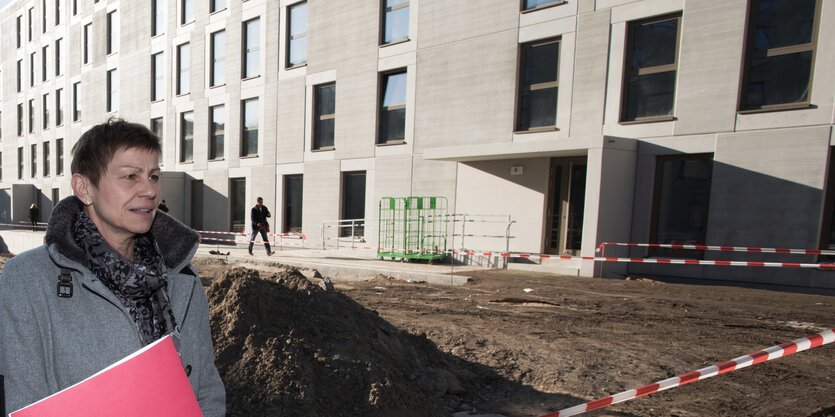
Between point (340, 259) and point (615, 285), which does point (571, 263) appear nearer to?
point (615, 285)

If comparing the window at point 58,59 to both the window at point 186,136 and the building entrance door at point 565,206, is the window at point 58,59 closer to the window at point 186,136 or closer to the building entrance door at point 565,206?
the window at point 186,136

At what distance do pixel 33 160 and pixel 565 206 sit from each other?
3567cm

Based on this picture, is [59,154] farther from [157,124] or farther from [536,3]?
[536,3]

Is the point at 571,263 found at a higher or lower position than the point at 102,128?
lower

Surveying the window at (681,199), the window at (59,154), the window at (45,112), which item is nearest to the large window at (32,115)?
the window at (45,112)

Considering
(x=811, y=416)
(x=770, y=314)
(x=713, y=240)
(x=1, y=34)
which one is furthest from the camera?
(x=1, y=34)

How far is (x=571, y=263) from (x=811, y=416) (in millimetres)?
6923

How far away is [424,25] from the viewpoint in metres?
14.2

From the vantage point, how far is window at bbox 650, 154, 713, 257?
10.4 m

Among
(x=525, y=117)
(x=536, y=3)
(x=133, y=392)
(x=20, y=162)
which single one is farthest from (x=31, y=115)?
(x=133, y=392)

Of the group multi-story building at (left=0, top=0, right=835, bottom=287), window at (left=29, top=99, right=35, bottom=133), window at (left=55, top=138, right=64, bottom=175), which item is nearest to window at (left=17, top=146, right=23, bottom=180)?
window at (left=29, top=99, right=35, bottom=133)

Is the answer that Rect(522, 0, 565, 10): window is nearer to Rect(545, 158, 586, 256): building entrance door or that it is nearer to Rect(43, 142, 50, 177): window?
Rect(545, 158, 586, 256): building entrance door

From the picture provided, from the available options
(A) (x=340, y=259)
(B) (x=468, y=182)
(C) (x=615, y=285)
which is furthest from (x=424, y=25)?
(C) (x=615, y=285)

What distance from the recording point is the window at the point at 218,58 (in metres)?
20.0
